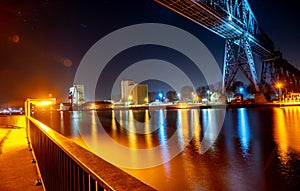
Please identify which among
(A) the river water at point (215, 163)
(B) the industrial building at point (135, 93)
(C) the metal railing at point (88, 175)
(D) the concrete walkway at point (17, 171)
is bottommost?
(A) the river water at point (215, 163)

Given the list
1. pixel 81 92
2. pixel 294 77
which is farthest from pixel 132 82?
pixel 294 77

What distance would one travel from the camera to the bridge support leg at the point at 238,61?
3278 cm

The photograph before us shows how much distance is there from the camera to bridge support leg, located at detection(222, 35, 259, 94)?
108 feet

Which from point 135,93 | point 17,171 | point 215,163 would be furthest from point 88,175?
point 135,93

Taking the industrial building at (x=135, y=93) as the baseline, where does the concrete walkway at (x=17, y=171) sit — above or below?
below

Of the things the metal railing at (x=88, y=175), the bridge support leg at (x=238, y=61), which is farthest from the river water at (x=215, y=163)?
the bridge support leg at (x=238, y=61)

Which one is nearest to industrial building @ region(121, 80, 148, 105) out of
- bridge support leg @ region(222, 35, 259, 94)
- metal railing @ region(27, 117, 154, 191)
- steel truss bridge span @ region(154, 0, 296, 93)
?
steel truss bridge span @ region(154, 0, 296, 93)

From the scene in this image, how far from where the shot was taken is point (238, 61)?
3394 cm

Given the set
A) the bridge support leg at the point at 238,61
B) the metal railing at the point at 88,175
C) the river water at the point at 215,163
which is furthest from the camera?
the bridge support leg at the point at 238,61

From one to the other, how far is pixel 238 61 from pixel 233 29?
239 inches

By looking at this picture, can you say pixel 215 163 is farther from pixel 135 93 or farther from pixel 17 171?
pixel 135 93

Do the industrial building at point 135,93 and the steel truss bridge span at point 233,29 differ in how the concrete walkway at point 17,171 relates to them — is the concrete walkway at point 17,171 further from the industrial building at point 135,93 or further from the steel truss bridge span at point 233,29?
the industrial building at point 135,93

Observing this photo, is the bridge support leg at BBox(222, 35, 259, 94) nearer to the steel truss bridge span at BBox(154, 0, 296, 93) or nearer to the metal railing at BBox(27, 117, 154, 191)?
the steel truss bridge span at BBox(154, 0, 296, 93)

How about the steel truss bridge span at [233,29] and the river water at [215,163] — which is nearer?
the river water at [215,163]
